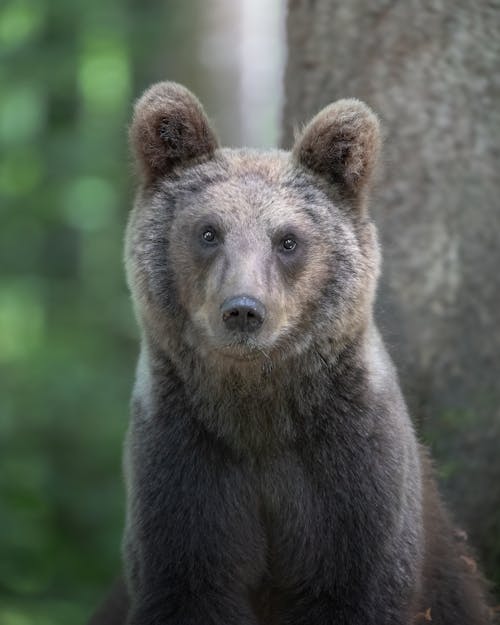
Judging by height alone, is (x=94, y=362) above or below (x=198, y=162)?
below

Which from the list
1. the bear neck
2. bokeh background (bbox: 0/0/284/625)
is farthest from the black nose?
bokeh background (bbox: 0/0/284/625)

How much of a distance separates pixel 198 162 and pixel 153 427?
47.6 inches

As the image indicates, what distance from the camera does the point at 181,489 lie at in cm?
516

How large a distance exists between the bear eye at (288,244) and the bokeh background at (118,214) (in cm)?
105

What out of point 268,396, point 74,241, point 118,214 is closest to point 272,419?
point 268,396

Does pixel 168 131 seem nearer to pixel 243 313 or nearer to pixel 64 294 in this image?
pixel 243 313

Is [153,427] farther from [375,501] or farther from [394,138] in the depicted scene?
[394,138]

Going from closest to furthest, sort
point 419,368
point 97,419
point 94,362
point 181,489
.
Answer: point 181,489 → point 419,368 → point 97,419 → point 94,362

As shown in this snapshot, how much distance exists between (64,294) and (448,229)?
9.24 m

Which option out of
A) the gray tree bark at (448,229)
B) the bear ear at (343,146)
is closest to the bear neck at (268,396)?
the bear ear at (343,146)

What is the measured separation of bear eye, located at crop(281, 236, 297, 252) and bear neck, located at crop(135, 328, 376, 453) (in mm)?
428

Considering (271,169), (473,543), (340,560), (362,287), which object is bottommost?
(473,543)

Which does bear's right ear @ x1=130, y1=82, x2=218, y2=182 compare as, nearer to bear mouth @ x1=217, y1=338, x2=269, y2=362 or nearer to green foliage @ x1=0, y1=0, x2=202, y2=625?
bear mouth @ x1=217, y1=338, x2=269, y2=362

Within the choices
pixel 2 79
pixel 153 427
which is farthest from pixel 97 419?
pixel 153 427
